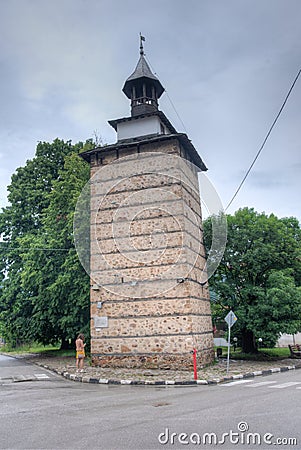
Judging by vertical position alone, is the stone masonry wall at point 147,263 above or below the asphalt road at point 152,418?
above

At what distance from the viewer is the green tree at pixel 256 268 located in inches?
709

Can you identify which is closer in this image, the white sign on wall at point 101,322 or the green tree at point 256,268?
the white sign on wall at point 101,322

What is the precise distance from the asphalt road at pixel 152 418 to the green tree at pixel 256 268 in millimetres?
7823

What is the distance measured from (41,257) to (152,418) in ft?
50.1

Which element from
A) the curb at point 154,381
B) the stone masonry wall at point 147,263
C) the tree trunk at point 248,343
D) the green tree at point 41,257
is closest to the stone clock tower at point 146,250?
the stone masonry wall at point 147,263

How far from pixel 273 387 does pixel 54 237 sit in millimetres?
13923

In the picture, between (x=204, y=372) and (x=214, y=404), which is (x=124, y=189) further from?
(x=214, y=404)

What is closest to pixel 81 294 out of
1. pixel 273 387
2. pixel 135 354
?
pixel 135 354

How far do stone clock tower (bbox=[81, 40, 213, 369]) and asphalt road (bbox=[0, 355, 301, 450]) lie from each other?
4432mm

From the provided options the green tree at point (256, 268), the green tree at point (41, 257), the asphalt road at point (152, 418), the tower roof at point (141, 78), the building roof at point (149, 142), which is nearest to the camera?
the asphalt road at point (152, 418)

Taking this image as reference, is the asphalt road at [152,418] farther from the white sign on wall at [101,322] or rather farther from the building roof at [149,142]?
the building roof at [149,142]

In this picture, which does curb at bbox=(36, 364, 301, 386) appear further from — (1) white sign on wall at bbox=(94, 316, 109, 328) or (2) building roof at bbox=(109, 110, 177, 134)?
(2) building roof at bbox=(109, 110, 177, 134)

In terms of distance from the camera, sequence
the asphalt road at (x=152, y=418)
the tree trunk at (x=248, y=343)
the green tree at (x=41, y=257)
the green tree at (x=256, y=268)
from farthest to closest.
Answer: the tree trunk at (x=248, y=343), the green tree at (x=41, y=257), the green tree at (x=256, y=268), the asphalt road at (x=152, y=418)

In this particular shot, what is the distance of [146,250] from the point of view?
615 inches
